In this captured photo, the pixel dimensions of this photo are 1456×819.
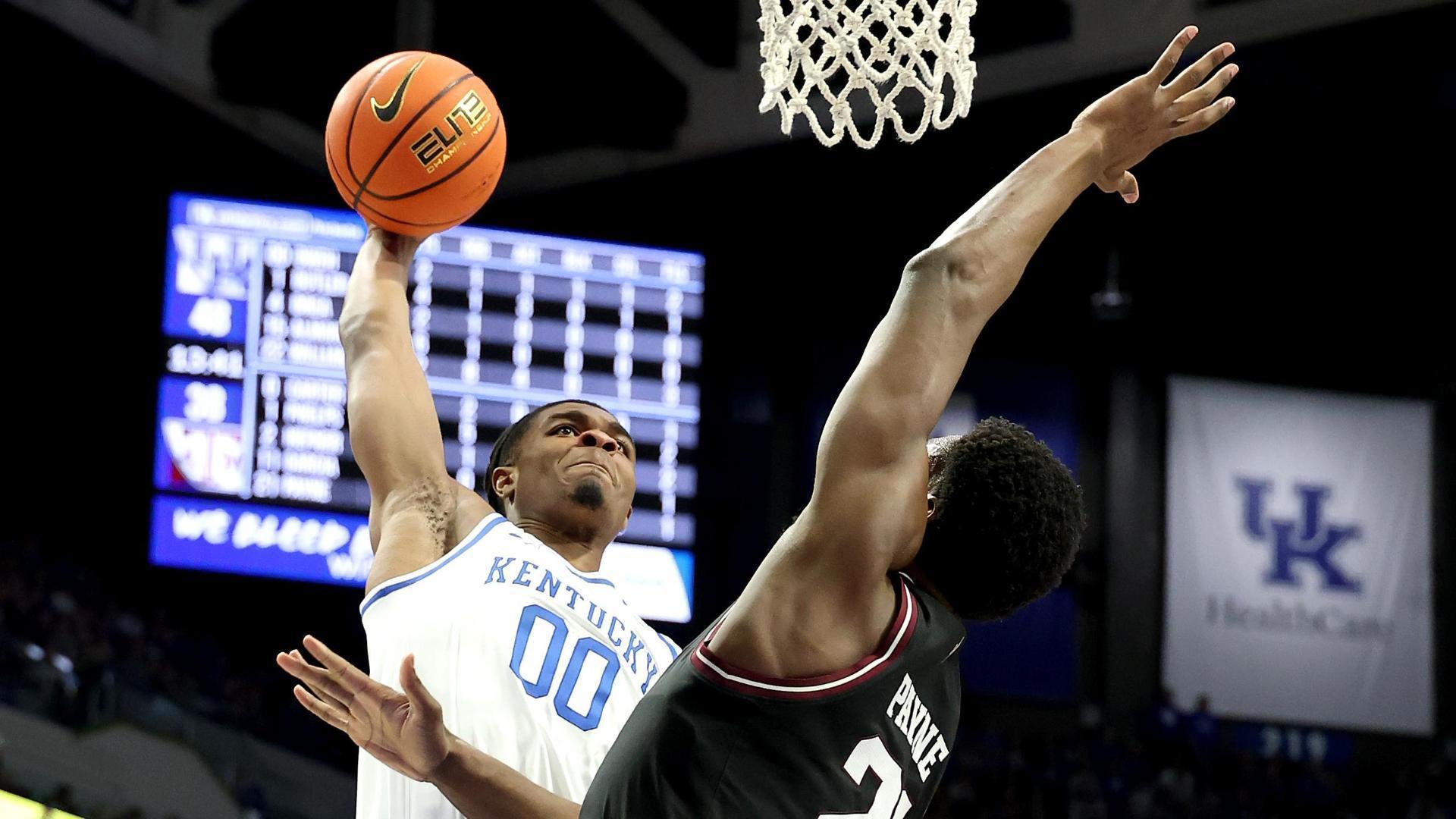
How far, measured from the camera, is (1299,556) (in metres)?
12.1

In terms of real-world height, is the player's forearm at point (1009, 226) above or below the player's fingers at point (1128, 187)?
below

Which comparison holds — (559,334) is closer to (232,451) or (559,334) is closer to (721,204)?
(232,451)

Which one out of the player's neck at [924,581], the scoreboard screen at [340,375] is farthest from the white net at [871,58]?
the scoreboard screen at [340,375]

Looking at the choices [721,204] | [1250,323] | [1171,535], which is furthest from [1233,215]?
[721,204]

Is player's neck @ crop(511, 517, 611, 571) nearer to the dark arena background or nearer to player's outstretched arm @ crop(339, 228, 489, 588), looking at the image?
player's outstretched arm @ crop(339, 228, 489, 588)

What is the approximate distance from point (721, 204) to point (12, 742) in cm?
575

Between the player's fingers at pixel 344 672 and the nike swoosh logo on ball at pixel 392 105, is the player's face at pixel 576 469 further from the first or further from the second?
the player's fingers at pixel 344 672

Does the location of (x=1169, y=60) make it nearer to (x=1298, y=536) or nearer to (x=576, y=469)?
(x=576, y=469)

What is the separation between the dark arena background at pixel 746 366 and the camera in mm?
7289

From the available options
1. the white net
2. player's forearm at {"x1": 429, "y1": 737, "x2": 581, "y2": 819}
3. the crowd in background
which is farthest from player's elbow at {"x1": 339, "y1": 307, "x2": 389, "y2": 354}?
the crowd in background

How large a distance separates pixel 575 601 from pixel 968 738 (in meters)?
8.60

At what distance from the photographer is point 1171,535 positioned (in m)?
12.1

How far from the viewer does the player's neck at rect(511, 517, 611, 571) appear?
3.11 m

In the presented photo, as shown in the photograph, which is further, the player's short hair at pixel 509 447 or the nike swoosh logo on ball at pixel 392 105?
the player's short hair at pixel 509 447
